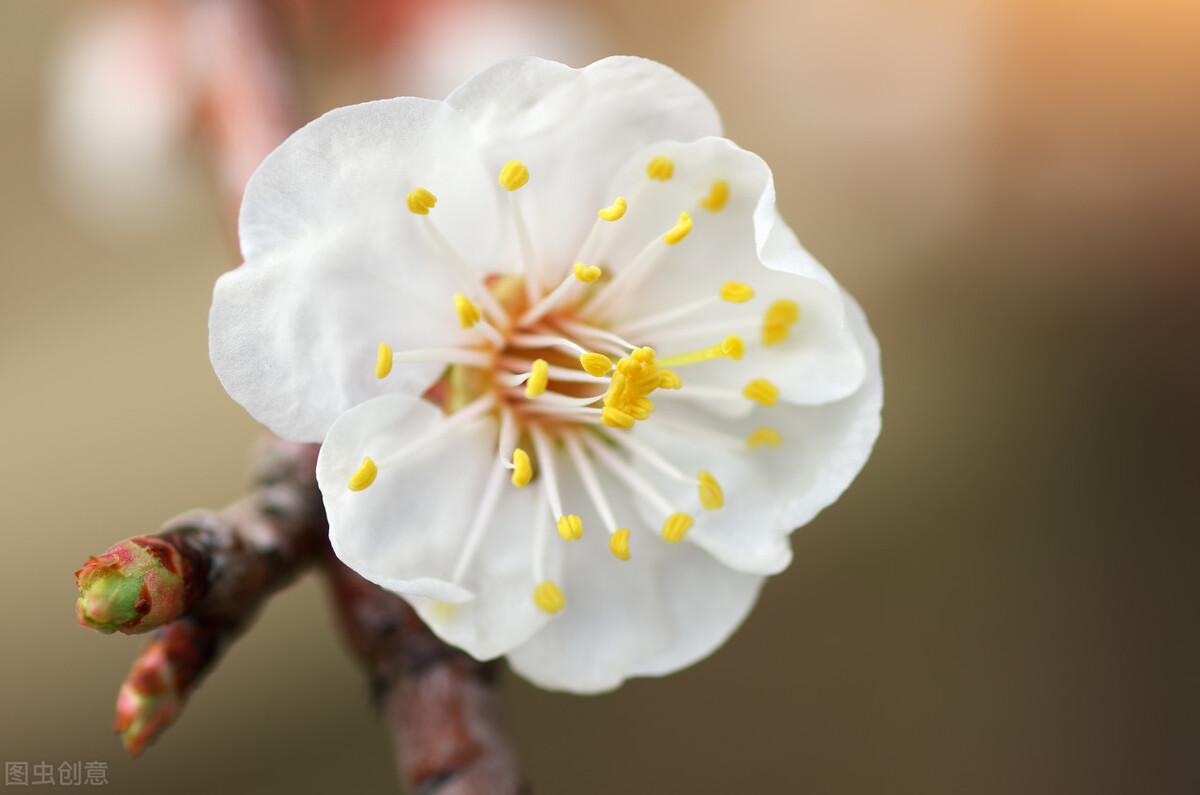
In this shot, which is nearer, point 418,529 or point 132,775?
point 418,529

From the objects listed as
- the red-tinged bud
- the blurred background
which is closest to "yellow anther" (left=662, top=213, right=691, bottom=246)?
the red-tinged bud

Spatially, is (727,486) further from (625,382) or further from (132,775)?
(132,775)

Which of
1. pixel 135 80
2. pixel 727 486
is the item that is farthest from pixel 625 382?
pixel 135 80

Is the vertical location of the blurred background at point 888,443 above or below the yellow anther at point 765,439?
below

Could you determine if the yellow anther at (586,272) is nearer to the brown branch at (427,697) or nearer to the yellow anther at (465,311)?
the yellow anther at (465,311)

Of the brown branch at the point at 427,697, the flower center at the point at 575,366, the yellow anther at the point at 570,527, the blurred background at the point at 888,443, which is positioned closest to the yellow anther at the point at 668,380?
the flower center at the point at 575,366

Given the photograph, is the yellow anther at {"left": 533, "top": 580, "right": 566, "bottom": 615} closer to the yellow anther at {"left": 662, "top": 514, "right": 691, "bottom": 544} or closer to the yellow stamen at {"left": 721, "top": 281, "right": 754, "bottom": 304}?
the yellow anther at {"left": 662, "top": 514, "right": 691, "bottom": 544}

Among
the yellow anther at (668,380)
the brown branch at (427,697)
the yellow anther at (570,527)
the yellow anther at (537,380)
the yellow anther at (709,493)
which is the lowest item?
the brown branch at (427,697)

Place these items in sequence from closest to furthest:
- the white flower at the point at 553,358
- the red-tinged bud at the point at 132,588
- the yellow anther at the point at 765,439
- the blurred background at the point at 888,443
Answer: the red-tinged bud at the point at 132,588 < the white flower at the point at 553,358 < the yellow anther at the point at 765,439 < the blurred background at the point at 888,443
